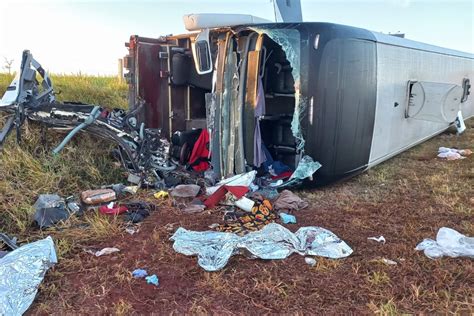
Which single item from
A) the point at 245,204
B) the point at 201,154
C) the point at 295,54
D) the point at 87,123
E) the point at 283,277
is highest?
the point at 295,54

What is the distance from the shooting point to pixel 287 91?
5090 millimetres

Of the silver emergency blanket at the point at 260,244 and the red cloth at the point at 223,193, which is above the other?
the red cloth at the point at 223,193

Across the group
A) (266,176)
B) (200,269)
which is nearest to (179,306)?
(200,269)

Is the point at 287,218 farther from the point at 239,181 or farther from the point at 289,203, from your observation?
the point at 239,181

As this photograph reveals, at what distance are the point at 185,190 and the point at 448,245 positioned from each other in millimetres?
2625

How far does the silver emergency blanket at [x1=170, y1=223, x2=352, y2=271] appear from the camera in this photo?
289cm

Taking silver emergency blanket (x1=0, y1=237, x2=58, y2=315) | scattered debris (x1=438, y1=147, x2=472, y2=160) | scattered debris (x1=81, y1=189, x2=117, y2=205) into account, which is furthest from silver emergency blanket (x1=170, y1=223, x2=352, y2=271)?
scattered debris (x1=438, y1=147, x2=472, y2=160)

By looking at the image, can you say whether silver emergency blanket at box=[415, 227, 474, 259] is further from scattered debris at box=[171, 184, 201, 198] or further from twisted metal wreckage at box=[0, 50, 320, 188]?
scattered debris at box=[171, 184, 201, 198]

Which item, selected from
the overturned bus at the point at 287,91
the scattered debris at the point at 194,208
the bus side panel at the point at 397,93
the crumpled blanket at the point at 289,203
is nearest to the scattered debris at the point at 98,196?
the scattered debris at the point at 194,208

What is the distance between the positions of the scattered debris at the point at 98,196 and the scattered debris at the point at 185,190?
2.21 ft

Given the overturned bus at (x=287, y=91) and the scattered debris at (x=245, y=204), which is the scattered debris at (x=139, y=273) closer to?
the scattered debris at (x=245, y=204)

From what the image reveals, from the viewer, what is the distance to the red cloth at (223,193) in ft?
12.9

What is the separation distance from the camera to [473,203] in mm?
4004

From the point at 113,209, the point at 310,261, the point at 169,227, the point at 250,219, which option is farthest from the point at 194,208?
the point at 310,261
